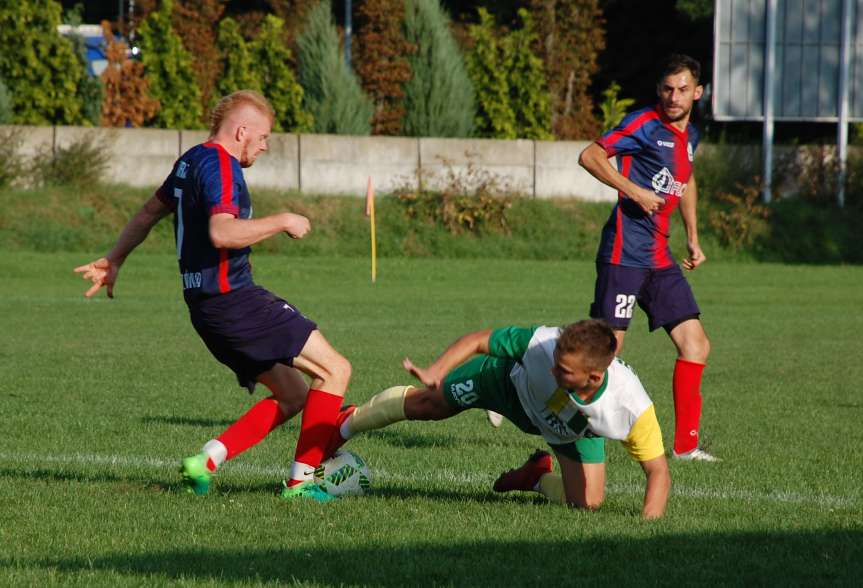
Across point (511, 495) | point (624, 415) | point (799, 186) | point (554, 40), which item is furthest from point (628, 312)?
point (554, 40)

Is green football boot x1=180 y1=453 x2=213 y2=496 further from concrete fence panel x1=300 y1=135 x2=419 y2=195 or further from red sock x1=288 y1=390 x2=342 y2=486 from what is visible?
concrete fence panel x1=300 y1=135 x2=419 y2=195

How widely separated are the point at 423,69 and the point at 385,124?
7.48ft

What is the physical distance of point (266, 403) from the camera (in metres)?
6.76

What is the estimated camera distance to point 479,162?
32.2m

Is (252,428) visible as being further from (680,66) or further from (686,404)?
(680,66)

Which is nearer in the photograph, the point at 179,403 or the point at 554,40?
the point at 179,403

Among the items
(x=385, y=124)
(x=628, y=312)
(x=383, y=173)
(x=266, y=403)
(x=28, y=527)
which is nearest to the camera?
(x=28, y=527)

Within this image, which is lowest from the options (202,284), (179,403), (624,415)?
(179,403)

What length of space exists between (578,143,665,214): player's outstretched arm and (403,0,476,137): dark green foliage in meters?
25.4

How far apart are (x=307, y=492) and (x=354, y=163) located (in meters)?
25.6

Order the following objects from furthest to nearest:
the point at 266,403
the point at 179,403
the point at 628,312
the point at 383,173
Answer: the point at 383,173
the point at 179,403
the point at 628,312
the point at 266,403

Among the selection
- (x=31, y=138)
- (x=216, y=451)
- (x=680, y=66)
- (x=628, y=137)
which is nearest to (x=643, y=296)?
(x=628, y=137)

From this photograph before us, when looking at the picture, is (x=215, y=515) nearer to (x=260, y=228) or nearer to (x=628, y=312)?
(x=260, y=228)

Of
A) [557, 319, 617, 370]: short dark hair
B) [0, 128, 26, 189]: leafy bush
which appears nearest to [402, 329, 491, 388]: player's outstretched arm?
[557, 319, 617, 370]: short dark hair
